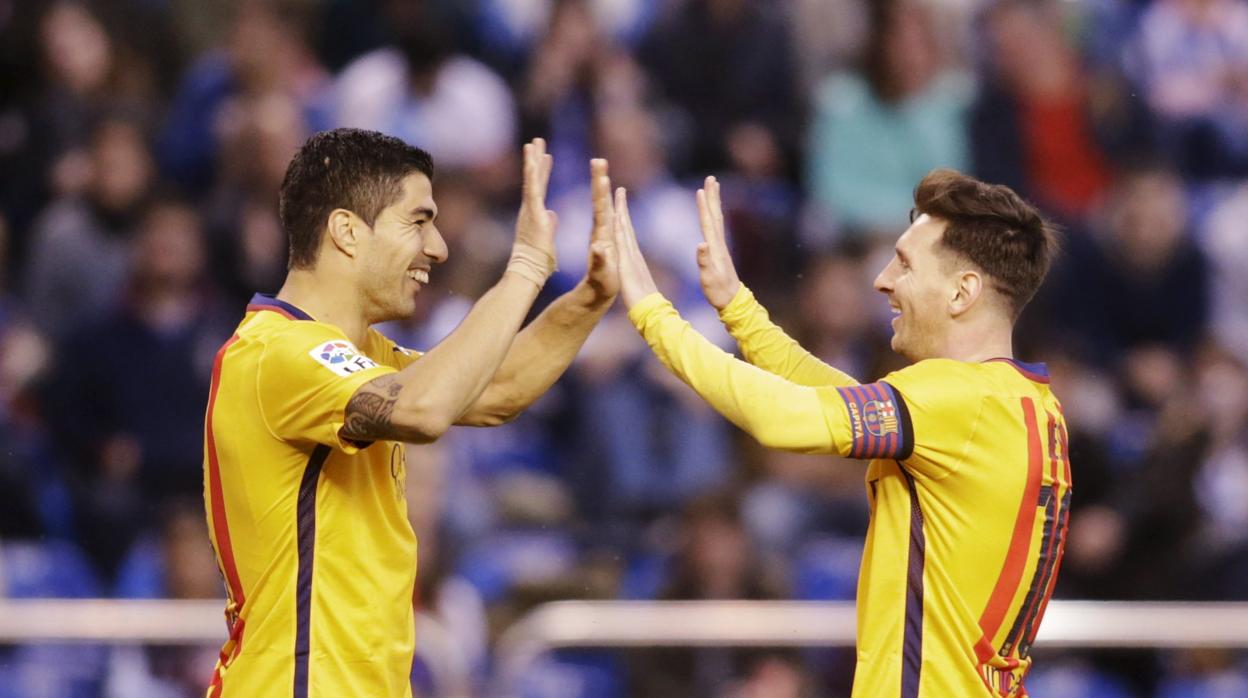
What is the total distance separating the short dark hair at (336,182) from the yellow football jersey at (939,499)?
2.91 ft

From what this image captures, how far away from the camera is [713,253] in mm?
5000

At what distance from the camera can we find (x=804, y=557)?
8414 mm

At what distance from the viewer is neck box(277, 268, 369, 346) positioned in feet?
15.3

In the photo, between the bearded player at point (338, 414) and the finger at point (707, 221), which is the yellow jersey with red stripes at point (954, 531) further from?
the bearded player at point (338, 414)

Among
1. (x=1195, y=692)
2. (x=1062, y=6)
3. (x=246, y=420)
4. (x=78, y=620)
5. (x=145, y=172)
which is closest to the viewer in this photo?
(x=246, y=420)

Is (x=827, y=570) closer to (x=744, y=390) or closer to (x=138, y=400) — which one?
A: (x=138, y=400)

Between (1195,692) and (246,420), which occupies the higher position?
(246,420)

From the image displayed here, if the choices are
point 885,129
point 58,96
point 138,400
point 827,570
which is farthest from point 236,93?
point 827,570

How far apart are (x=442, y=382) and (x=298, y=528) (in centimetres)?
57

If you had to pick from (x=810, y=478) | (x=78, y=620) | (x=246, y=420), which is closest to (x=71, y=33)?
(x=78, y=620)

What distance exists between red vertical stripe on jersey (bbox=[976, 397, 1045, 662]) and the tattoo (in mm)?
1566

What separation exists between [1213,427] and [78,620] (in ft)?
18.0

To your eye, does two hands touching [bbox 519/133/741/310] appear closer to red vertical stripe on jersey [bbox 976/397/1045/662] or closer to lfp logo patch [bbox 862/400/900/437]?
lfp logo patch [bbox 862/400/900/437]

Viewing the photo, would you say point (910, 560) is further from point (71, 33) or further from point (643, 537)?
point (71, 33)
